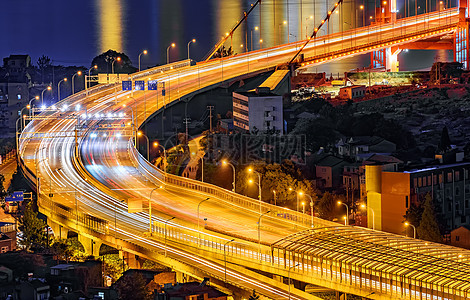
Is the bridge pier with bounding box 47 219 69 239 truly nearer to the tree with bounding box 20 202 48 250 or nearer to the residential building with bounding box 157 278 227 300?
the tree with bounding box 20 202 48 250

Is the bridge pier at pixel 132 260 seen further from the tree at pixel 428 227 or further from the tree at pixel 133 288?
the tree at pixel 428 227

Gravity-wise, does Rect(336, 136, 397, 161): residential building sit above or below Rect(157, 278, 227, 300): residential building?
above

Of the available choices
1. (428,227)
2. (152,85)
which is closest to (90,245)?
(428,227)

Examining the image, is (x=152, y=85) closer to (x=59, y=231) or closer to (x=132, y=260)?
(x=59, y=231)

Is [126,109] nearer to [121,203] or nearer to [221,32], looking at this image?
[121,203]

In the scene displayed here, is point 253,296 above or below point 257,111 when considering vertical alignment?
below

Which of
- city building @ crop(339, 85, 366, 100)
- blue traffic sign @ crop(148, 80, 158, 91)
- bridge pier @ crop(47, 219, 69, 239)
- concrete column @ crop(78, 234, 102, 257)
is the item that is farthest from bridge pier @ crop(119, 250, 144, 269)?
city building @ crop(339, 85, 366, 100)
